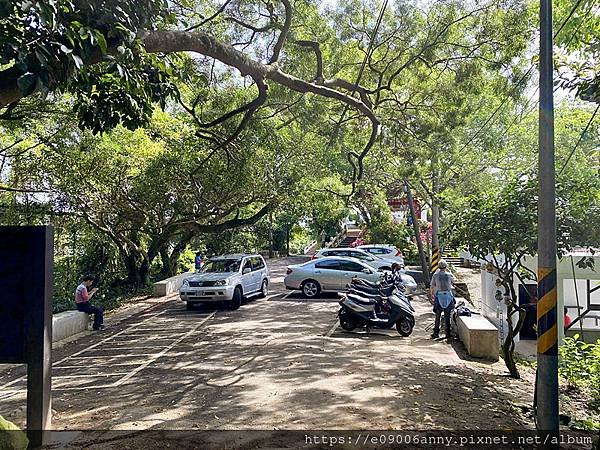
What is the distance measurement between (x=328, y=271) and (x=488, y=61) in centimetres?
828

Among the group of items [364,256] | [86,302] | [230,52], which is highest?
[230,52]

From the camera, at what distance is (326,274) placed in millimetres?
17109

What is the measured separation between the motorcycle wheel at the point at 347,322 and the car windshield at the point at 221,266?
5.24 meters

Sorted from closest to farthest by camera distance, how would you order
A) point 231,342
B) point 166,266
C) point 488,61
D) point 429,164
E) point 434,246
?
point 231,342, point 488,61, point 429,164, point 434,246, point 166,266

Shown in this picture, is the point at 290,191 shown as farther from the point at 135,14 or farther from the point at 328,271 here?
the point at 135,14

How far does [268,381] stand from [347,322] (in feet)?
13.8

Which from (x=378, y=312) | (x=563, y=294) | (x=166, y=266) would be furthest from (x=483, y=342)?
(x=166, y=266)

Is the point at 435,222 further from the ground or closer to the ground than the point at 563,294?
further from the ground

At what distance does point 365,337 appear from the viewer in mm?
10805

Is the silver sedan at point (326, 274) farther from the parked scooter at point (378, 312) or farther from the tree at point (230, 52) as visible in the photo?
the parked scooter at point (378, 312)

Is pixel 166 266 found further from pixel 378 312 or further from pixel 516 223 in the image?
pixel 516 223

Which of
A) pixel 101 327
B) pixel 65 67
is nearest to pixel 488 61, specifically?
pixel 65 67

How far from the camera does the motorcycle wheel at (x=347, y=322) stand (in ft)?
36.8

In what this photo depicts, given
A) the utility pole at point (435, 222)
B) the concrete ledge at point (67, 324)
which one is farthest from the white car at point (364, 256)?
the concrete ledge at point (67, 324)
